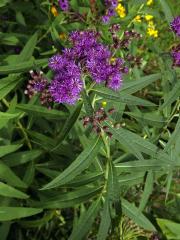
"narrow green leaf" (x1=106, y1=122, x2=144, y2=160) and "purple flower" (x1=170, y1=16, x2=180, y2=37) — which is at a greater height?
"purple flower" (x1=170, y1=16, x2=180, y2=37)

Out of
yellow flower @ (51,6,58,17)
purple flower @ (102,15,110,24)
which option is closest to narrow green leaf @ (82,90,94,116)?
purple flower @ (102,15,110,24)

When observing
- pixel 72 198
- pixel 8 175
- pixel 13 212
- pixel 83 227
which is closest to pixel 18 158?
pixel 8 175

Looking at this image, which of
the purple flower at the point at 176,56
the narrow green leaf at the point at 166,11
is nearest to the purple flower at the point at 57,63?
the purple flower at the point at 176,56

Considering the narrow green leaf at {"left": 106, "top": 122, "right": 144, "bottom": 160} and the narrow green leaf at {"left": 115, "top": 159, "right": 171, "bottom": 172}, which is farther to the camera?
the narrow green leaf at {"left": 115, "top": 159, "right": 171, "bottom": 172}

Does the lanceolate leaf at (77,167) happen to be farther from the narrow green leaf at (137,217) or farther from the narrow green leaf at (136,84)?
the narrow green leaf at (137,217)

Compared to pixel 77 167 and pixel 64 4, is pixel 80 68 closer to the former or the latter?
pixel 77 167

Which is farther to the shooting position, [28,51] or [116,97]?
[28,51]

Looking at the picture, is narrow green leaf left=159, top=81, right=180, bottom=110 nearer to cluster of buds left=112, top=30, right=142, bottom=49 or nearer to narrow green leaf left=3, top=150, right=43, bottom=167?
cluster of buds left=112, top=30, right=142, bottom=49

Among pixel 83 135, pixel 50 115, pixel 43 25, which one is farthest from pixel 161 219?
pixel 43 25
